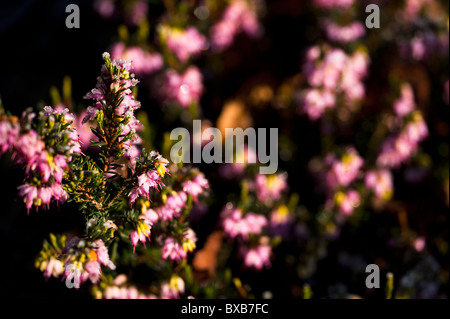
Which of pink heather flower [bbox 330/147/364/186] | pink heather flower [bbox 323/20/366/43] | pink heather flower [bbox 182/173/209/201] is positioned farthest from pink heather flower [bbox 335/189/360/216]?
pink heather flower [bbox 182/173/209/201]

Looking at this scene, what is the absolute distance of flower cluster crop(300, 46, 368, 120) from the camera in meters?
4.04

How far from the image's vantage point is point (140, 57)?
396 centimetres

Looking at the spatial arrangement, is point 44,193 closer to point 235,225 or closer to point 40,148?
point 40,148

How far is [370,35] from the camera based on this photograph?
5.44 meters

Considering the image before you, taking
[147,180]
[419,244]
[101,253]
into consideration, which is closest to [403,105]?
[419,244]

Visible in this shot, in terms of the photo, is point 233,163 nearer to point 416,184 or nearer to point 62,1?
point 416,184

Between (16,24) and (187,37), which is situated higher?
(16,24)

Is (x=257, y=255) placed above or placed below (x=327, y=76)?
below

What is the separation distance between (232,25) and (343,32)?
4.32 feet

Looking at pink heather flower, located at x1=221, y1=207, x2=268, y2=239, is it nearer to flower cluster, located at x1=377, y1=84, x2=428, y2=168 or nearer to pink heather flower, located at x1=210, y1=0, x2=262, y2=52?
flower cluster, located at x1=377, y1=84, x2=428, y2=168

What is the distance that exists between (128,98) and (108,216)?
0.62 metres

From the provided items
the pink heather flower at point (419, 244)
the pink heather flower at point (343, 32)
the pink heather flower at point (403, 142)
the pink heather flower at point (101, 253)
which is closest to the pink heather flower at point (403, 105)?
the pink heather flower at point (403, 142)
